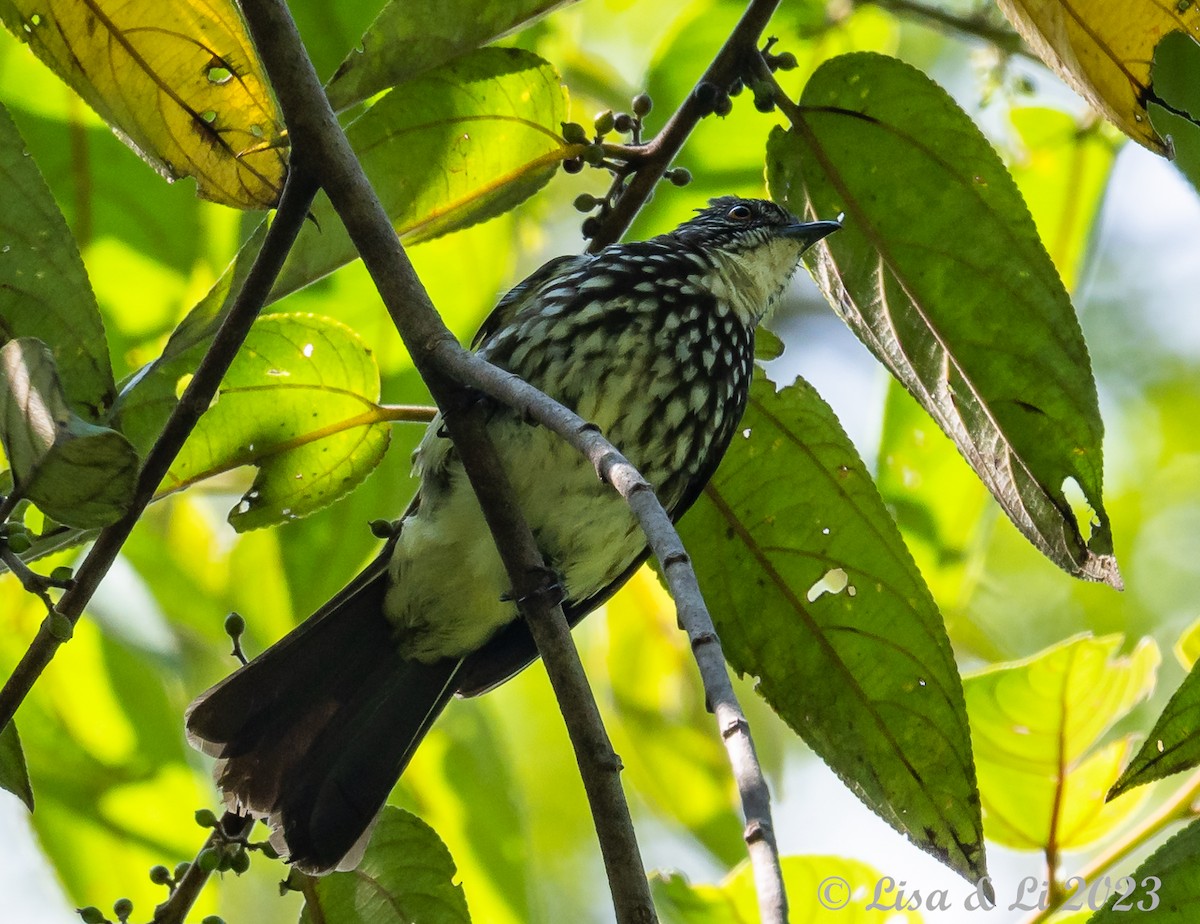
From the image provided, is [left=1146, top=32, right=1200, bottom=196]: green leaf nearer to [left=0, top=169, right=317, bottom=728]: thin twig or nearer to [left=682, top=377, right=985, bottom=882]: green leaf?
[left=682, top=377, right=985, bottom=882]: green leaf

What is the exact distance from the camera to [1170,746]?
2.19m

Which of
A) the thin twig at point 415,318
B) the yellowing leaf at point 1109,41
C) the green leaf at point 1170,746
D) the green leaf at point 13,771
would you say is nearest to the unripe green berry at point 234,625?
the green leaf at point 13,771

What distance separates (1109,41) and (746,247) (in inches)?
57.6

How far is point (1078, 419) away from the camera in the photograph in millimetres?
2535

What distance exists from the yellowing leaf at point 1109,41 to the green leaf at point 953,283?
1.39 ft

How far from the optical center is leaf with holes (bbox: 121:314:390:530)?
2789 millimetres

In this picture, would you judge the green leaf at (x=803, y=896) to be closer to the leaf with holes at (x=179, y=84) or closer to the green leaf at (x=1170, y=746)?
the green leaf at (x=1170, y=746)

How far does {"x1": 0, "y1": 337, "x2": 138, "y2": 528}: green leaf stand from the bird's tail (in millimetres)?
1061

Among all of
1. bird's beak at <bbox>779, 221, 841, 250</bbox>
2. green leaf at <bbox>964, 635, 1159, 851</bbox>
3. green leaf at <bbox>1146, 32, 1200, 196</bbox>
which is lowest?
green leaf at <bbox>964, 635, 1159, 851</bbox>

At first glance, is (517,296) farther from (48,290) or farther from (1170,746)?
(1170,746)

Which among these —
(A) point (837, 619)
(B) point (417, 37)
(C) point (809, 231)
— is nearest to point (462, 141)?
(B) point (417, 37)

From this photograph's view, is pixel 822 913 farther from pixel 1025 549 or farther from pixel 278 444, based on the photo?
pixel 1025 549

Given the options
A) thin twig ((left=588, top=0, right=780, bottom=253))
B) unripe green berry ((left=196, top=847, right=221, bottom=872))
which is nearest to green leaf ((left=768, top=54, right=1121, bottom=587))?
thin twig ((left=588, top=0, right=780, bottom=253))

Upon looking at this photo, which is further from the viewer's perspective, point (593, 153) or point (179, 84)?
point (593, 153)
